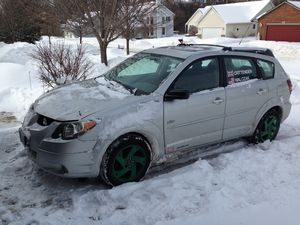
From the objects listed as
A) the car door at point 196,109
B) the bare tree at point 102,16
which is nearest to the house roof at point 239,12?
the bare tree at point 102,16

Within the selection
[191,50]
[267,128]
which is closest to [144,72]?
[191,50]

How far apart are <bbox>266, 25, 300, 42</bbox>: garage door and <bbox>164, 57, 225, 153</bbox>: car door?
4029 centimetres

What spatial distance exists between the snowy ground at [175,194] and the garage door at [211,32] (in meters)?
54.5

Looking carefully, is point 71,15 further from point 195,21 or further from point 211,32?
point 195,21

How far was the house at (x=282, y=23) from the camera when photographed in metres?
41.7

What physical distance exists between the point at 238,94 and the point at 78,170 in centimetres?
263

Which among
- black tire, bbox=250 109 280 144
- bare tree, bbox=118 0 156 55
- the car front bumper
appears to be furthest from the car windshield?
bare tree, bbox=118 0 156 55

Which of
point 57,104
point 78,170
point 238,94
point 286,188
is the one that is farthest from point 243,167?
point 57,104

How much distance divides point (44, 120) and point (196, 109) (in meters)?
1.96

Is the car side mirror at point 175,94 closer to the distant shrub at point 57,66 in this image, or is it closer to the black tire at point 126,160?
the black tire at point 126,160

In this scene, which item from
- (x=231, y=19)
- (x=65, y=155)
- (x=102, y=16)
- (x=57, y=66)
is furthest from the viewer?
(x=231, y=19)

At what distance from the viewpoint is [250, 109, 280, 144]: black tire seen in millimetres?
6055

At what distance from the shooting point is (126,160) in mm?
4551

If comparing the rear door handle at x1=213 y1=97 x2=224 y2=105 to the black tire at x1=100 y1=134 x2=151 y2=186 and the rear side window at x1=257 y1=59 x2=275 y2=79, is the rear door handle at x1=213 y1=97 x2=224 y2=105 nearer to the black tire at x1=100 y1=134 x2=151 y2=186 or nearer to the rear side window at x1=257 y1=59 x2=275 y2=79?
the rear side window at x1=257 y1=59 x2=275 y2=79
